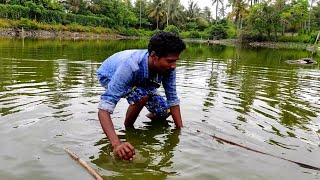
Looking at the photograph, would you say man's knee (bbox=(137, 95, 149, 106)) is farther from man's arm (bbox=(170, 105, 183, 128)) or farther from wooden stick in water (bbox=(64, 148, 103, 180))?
wooden stick in water (bbox=(64, 148, 103, 180))

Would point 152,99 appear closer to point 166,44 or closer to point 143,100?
point 143,100

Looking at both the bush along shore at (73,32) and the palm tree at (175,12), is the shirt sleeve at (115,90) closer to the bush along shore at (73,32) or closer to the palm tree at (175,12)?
the bush along shore at (73,32)

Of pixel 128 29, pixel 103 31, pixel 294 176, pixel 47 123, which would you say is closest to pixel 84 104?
pixel 47 123

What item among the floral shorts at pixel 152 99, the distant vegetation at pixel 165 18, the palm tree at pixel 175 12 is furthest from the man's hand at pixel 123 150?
the palm tree at pixel 175 12

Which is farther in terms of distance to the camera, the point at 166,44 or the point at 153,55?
the point at 153,55

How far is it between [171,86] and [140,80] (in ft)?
1.35

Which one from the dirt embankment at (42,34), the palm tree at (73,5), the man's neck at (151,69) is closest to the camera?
the man's neck at (151,69)

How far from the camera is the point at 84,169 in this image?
2938 mm

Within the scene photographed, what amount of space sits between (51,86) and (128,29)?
52.4 metres

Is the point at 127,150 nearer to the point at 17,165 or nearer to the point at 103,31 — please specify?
the point at 17,165

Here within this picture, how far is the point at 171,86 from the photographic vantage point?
388cm

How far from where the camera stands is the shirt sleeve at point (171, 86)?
12.4 ft

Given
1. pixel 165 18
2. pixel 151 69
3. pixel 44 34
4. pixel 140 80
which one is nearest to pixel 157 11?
pixel 165 18

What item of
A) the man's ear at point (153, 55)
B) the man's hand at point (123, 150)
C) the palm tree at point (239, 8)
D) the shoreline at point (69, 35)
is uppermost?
the palm tree at point (239, 8)
